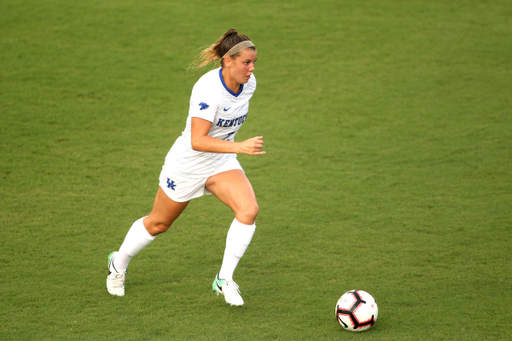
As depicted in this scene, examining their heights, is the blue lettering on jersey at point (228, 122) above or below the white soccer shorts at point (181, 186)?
above

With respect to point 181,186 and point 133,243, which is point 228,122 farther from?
point 133,243

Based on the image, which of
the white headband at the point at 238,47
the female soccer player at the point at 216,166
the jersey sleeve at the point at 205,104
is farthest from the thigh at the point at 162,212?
the white headband at the point at 238,47

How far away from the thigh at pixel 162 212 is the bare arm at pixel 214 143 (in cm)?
49

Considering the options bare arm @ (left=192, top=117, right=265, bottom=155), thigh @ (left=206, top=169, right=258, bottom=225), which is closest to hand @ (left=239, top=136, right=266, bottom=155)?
bare arm @ (left=192, top=117, right=265, bottom=155)

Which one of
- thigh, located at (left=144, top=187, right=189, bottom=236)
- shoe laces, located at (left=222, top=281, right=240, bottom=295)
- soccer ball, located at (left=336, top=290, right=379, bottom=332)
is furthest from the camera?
thigh, located at (left=144, top=187, right=189, bottom=236)

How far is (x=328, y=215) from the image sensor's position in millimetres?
4750

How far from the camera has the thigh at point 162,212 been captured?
338 centimetres

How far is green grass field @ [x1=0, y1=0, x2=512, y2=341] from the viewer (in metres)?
3.37

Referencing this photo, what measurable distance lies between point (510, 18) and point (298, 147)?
6164mm

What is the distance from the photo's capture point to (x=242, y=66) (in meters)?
3.14

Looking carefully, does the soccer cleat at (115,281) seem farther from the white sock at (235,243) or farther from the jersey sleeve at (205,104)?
the jersey sleeve at (205,104)

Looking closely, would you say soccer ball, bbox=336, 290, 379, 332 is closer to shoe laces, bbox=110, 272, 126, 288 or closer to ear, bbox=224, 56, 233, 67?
shoe laces, bbox=110, 272, 126, 288

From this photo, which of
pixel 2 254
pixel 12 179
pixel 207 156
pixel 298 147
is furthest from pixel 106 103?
pixel 207 156

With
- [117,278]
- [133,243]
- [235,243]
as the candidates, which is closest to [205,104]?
[235,243]
